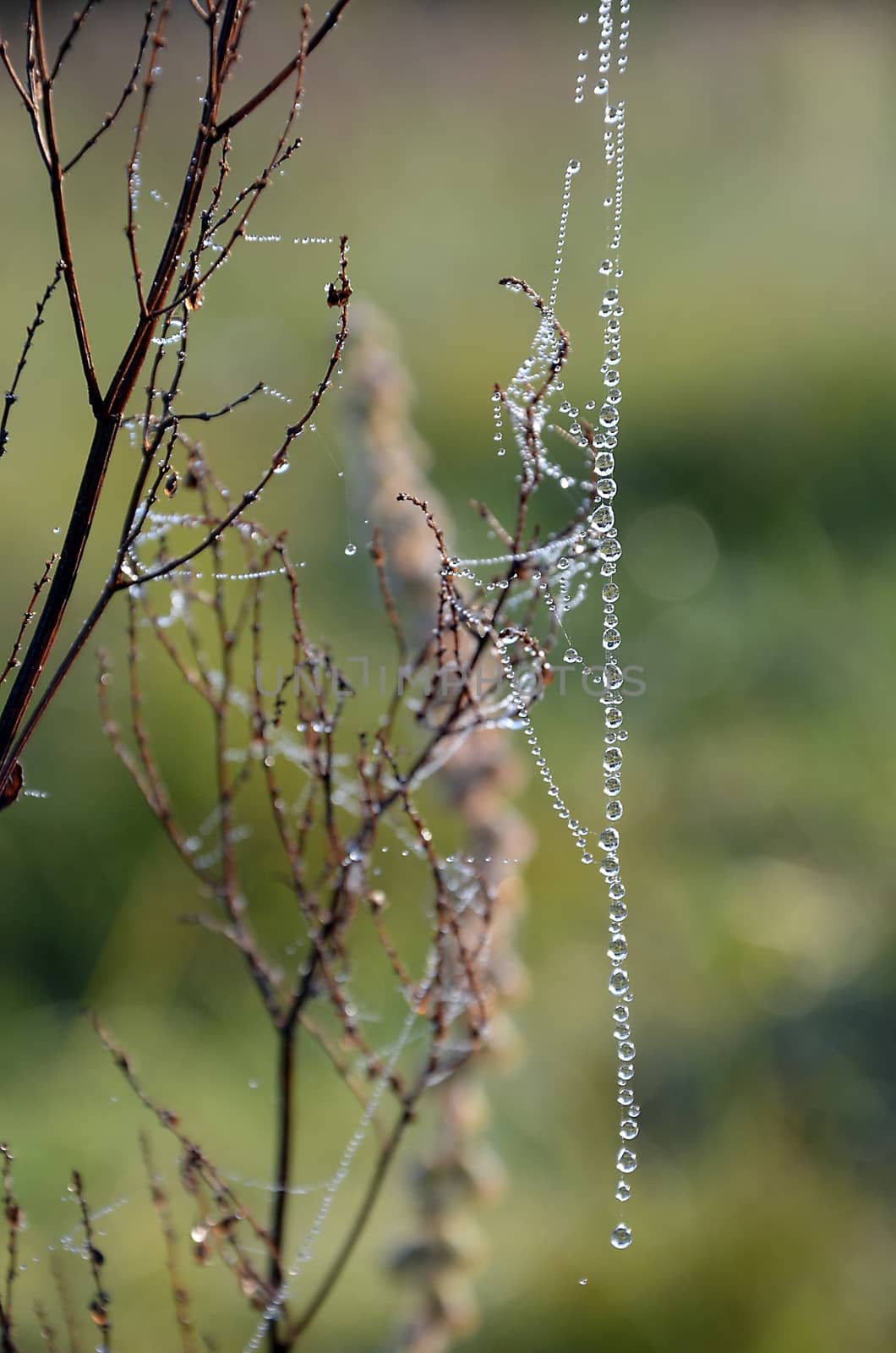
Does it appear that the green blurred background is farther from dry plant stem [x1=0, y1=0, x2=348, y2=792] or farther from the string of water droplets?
dry plant stem [x1=0, y1=0, x2=348, y2=792]

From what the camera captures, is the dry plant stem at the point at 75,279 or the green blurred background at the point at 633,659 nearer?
the dry plant stem at the point at 75,279

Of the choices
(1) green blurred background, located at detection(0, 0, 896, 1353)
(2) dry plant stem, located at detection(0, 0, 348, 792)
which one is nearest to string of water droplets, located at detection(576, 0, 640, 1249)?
(1) green blurred background, located at detection(0, 0, 896, 1353)

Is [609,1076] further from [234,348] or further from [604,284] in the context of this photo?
[604,284]

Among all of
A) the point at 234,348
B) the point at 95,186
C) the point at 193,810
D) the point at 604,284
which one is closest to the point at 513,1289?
the point at 193,810

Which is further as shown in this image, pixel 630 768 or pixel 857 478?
pixel 857 478

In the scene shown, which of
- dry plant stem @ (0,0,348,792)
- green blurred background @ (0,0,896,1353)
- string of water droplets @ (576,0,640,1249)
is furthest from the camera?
green blurred background @ (0,0,896,1353)

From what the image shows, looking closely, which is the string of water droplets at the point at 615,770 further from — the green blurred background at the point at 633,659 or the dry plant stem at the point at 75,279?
the dry plant stem at the point at 75,279

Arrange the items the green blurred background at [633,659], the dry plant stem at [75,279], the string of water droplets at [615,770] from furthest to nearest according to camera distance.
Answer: the green blurred background at [633,659] → the string of water droplets at [615,770] → the dry plant stem at [75,279]

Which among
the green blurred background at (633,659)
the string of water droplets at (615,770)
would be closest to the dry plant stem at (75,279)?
the string of water droplets at (615,770)

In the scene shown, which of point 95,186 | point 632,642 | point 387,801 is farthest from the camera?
point 95,186
